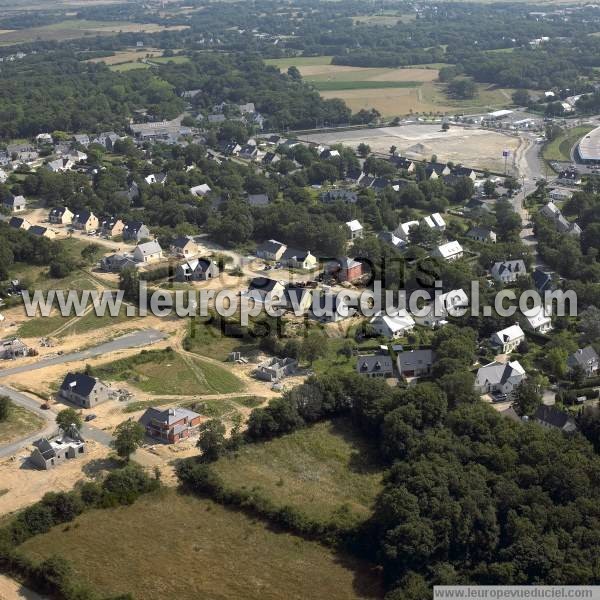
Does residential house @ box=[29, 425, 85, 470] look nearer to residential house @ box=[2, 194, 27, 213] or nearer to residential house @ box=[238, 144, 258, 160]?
residential house @ box=[2, 194, 27, 213]

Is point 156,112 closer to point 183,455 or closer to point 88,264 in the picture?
point 88,264

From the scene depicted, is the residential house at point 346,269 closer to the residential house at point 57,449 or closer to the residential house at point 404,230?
the residential house at point 404,230

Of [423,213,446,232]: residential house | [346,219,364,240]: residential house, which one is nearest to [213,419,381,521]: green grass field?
[346,219,364,240]: residential house

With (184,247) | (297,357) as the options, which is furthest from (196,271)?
(297,357)

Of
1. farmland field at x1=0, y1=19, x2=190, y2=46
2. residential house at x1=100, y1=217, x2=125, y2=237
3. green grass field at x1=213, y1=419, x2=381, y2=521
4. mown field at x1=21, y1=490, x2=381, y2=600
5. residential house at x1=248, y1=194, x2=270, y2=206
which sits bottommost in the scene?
mown field at x1=21, y1=490, x2=381, y2=600

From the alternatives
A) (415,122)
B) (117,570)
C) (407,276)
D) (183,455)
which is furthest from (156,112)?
(117,570)

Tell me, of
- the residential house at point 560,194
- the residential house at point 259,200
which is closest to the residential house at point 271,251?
the residential house at point 259,200

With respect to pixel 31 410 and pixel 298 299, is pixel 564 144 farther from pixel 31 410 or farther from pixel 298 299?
pixel 31 410
